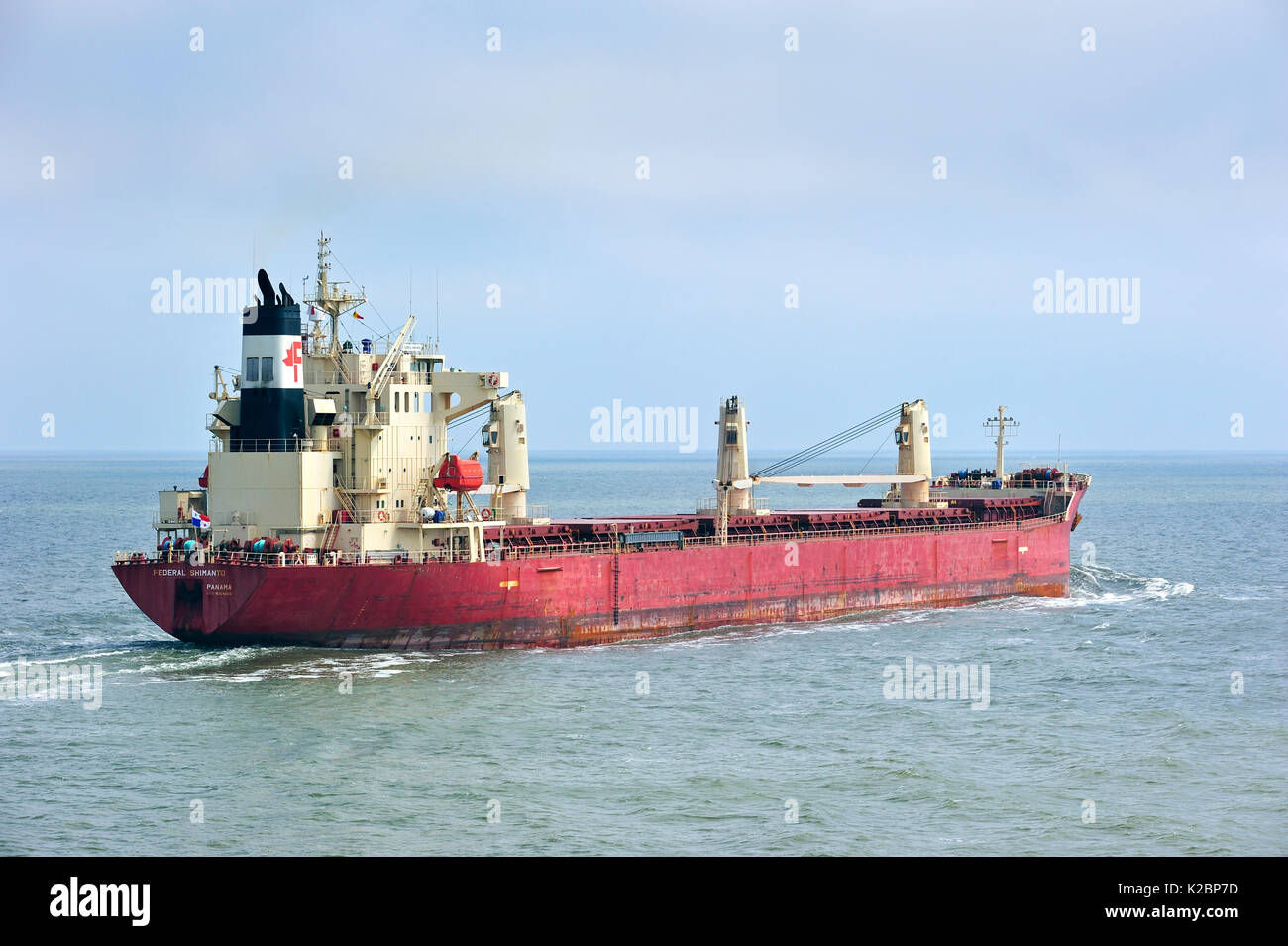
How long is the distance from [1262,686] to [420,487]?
72.9 feet

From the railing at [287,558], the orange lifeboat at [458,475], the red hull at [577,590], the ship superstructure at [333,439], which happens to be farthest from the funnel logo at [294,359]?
the red hull at [577,590]

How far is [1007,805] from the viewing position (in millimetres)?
24031

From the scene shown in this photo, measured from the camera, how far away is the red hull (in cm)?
3481

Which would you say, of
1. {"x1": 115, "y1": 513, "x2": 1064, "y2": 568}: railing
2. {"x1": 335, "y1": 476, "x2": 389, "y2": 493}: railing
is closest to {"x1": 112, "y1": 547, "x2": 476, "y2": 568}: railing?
{"x1": 115, "y1": 513, "x2": 1064, "y2": 568}: railing

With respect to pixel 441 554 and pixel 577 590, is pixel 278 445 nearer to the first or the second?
pixel 441 554

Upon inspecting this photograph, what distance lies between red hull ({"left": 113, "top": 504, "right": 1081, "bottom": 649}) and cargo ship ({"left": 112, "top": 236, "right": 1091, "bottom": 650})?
0.05m

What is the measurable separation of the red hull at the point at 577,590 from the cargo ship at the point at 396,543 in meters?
0.05

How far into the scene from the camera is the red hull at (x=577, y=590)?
34.8 meters

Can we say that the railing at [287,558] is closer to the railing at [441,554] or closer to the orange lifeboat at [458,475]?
the railing at [441,554]

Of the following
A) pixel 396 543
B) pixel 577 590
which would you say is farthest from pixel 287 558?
pixel 577 590

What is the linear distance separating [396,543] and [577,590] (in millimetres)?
5317

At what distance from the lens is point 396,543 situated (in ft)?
123

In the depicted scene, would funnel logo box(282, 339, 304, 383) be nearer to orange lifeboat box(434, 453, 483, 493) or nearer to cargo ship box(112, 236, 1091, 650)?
cargo ship box(112, 236, 1091, 650)

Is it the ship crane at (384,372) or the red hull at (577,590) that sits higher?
the ship crane at (384,372)
